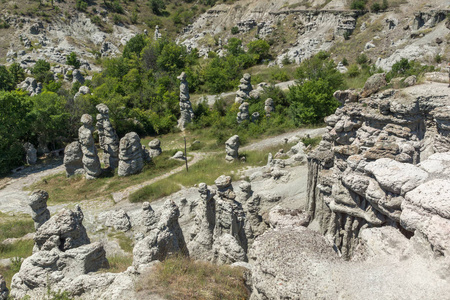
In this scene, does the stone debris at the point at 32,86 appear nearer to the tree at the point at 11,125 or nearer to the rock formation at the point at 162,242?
the tree at the point at 11,125

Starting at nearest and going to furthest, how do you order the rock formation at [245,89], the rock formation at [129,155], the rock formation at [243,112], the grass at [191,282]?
the grass at [191,282]
the rock formation at [129,155]
the rock formation at [243,112]
the rock formation at [245,89]

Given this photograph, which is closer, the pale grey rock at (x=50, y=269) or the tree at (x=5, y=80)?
the pale grey rock at (x=50, y=269)

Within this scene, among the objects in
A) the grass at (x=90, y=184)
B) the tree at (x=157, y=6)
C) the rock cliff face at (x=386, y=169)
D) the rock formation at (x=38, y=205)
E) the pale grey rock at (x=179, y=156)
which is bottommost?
the grass at (x=90, y=184)

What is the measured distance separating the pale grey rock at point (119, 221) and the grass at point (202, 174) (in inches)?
110

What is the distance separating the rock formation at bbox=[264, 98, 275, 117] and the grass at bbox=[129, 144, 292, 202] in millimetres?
7758

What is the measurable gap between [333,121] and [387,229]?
7168 mm

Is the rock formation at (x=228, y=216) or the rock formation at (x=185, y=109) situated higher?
the rock formation at (x=185, y=109)

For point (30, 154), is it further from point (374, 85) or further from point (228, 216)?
point (374, 85)

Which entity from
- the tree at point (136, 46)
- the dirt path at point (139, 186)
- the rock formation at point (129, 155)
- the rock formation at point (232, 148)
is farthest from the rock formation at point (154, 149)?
the tree at point (136, 46)

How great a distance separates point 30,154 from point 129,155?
1190 cm

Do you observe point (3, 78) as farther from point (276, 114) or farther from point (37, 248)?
point (37, 248)

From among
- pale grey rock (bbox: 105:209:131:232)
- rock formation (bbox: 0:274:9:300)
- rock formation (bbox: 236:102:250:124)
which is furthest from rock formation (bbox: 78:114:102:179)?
rock formation (bbox: 0:274:9:300)

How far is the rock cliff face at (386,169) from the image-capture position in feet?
16.2

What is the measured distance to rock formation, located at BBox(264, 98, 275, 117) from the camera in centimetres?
3294
